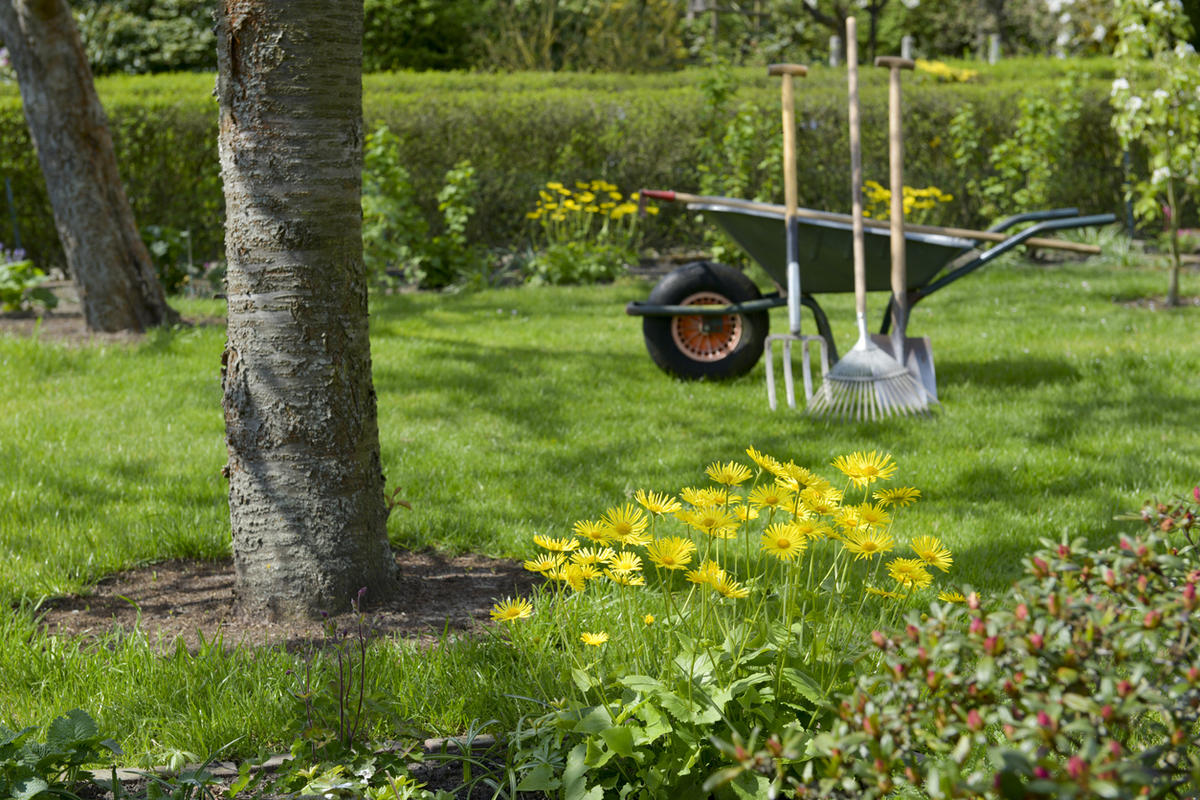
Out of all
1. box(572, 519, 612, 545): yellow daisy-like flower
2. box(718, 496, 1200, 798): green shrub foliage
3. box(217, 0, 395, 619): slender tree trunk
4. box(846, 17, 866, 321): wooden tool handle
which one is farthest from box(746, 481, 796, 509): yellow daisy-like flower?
box(846, 17, 866, 321): wooden tool handle

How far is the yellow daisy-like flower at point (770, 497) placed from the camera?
193 cm

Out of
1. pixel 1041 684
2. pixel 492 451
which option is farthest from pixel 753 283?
pixel 1041 684

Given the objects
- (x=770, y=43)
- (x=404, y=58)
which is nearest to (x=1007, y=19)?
(x=770, y=43)

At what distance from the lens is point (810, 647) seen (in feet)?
6.65

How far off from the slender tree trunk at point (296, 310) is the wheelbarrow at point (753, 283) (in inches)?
106

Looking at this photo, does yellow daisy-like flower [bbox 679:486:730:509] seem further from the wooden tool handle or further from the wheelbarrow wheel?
the wheelbarrow wheel

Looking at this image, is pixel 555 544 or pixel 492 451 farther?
pixel 492 451

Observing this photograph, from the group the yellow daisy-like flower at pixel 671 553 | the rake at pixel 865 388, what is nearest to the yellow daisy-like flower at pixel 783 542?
the yellow daisy-like flower at pixel 671 553

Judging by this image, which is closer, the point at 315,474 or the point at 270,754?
the point at 270,754

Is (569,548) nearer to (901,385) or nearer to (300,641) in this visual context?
(300,641)

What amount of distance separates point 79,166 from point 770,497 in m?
5.29

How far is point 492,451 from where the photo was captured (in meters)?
4.30

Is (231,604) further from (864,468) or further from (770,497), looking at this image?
(864,468)

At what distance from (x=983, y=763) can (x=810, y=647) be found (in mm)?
384
